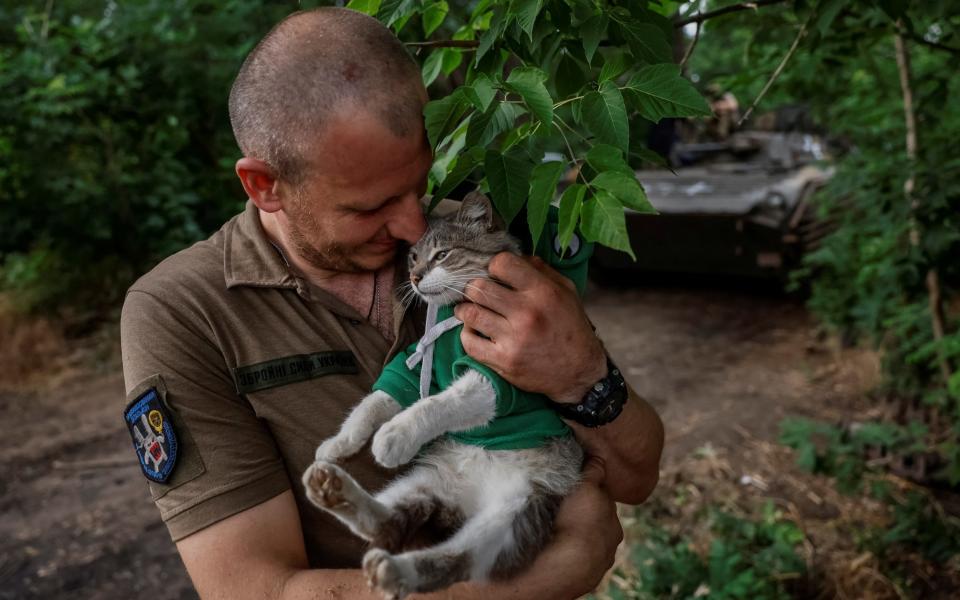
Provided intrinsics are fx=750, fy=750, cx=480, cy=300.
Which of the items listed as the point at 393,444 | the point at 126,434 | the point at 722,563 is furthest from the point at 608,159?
the point at 126,434

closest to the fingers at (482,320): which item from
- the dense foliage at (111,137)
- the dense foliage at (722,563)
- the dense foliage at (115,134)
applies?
the dense foliage at (722,563)

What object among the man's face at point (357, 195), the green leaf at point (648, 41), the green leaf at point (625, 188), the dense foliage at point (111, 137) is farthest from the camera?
the dense foliage at point (111, 137)

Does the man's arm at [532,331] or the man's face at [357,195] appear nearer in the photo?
the man's face at [357,195]

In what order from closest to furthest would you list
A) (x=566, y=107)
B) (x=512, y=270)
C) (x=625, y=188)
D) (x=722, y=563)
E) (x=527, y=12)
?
(x=625, y=188) → (x=527, y=12) → (x=566, y=107) → (x=512, y=270) → (x=722, y=563)

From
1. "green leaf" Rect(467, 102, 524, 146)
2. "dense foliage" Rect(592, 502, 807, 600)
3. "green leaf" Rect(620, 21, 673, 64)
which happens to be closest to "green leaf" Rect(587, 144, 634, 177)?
"green leaf" Rect(467, 102, 524, 146)

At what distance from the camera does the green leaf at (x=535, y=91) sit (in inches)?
63.6

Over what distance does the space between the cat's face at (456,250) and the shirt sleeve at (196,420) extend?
2.02 feet

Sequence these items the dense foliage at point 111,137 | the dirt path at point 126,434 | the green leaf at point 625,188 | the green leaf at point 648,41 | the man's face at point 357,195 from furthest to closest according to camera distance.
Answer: the dense foliage at point 111,137
the dirt path at point 126,434
the man's face at point 357,195
the green leaf at point 648,41
the green leaf at point 625,188

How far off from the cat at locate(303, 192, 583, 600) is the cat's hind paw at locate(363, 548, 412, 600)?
0.01 m

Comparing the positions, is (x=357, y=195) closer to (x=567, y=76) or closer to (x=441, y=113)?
(x=441, y=113)

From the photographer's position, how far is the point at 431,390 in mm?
2203

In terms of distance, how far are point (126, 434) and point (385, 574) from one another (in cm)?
543

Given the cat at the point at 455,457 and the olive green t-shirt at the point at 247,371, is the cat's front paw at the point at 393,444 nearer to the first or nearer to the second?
the cat at the point at 455,457

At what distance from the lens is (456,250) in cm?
227
